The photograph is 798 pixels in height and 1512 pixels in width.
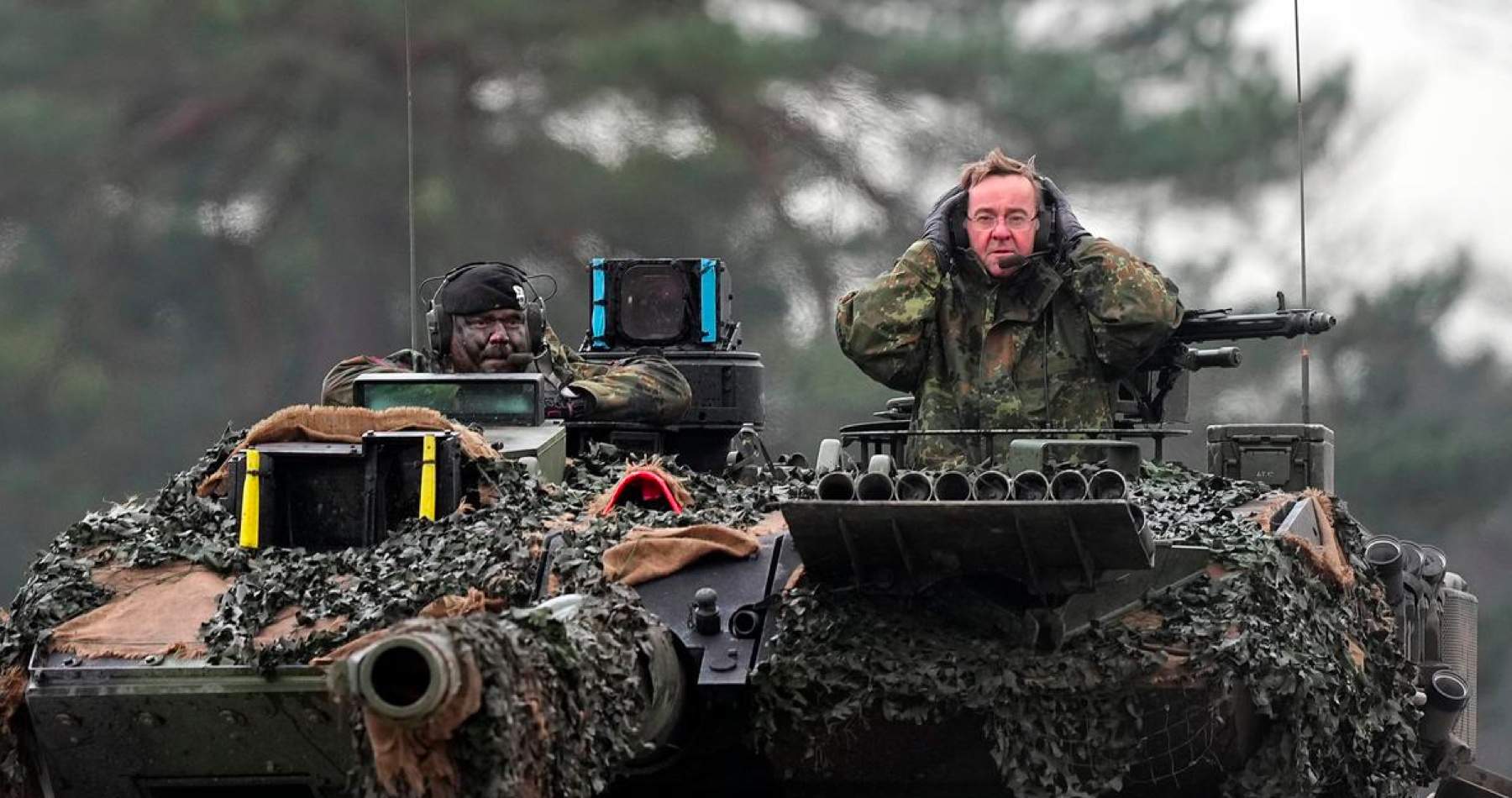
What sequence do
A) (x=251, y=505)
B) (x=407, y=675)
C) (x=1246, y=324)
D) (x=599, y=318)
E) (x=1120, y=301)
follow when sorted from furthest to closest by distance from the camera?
(x=599, y=318) → (x=1246, y=324) → (x=1120, y=301) → (x=251, y=505) → (x=407, y=675)

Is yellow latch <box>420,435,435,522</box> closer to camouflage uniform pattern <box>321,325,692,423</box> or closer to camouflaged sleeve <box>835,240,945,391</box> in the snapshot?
camouflaged sleeve <box>835,240,945,391</box>

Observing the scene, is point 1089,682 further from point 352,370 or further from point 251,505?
point 352,370

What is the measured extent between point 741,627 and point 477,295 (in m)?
3.96

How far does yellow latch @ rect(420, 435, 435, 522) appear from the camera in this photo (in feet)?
26.8

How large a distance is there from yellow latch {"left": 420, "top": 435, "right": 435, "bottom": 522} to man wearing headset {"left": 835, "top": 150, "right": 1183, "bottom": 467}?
2045mm

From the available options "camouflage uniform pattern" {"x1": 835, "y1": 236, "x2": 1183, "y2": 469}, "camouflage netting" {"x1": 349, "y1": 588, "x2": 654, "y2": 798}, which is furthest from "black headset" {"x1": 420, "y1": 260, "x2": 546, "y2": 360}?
"camouflage netting" {"x1": 349, "y1": 588, "x2": 654, "y2": 798}

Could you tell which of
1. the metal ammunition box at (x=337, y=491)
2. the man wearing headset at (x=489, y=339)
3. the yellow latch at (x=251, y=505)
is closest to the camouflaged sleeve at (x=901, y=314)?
the man wearing headset at (x=489, y=339)

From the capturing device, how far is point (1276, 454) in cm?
975

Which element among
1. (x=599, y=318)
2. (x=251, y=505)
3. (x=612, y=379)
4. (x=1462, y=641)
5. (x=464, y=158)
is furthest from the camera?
(x=464, y=158)

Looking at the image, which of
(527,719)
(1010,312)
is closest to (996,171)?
(1010,312)

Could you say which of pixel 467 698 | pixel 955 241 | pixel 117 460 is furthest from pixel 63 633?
pixel 117 460

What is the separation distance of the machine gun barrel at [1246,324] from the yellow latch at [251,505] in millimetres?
3760

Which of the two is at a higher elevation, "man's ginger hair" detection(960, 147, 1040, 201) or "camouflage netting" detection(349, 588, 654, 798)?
"man's ginger hair" detection(960, 147, 1040, 201)

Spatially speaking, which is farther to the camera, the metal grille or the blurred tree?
the blurred tree
